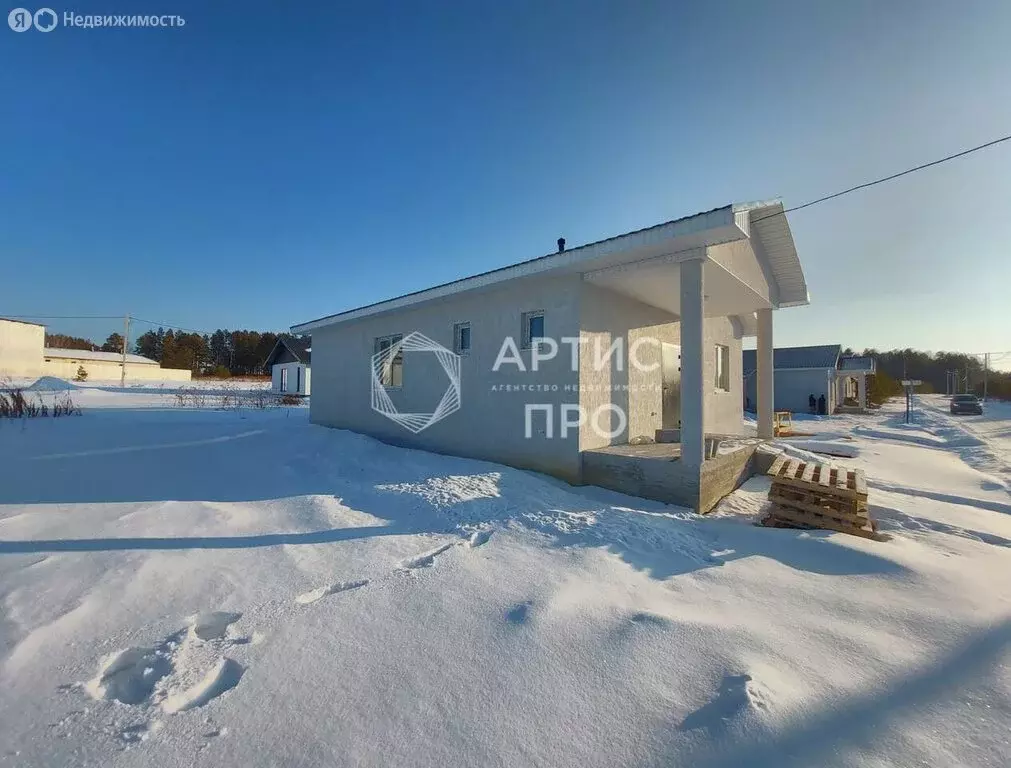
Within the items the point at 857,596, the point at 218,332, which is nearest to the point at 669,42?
the point at 857,596

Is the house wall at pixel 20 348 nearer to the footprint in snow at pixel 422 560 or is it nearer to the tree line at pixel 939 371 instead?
the footprint in snow at pixel 422 560

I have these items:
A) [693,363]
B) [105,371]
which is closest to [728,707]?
[693,363]

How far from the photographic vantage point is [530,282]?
742cm

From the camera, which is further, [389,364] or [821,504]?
[389,364]

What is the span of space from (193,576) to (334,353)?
8.83 metres

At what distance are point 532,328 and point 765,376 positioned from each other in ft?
20.9

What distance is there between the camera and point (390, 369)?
10.1 m

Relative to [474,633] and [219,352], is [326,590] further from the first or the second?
[219,352]

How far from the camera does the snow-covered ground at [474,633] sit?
1940 millimetres

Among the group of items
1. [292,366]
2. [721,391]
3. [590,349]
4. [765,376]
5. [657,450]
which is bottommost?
[657,450]

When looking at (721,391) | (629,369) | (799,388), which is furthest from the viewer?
(799,388)

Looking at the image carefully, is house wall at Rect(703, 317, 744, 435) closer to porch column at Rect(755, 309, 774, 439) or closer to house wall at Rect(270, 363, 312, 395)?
porch column at Rect(755, 309, 774, 439)

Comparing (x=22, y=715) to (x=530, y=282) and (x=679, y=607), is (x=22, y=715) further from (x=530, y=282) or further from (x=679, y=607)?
(x=530, y=282)

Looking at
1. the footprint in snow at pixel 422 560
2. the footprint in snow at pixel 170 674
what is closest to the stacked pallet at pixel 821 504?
the footprint in snow at pixel 422 560
